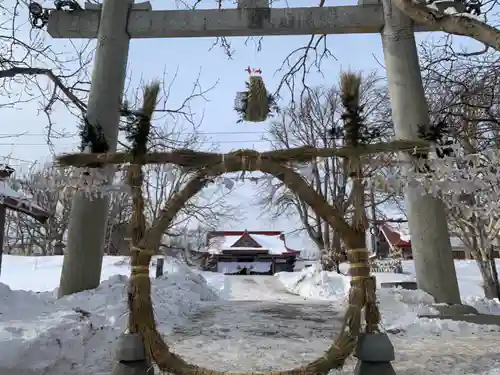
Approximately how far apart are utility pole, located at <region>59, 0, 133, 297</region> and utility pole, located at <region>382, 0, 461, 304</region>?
411cm

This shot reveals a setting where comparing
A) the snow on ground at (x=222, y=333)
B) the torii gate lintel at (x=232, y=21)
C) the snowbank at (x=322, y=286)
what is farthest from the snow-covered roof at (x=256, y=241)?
the torii gate lintel at (x=232, y=21)

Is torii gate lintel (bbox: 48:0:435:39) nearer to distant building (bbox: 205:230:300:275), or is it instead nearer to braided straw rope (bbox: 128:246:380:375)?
braided straw rope (bbox: 128:246:380:375)

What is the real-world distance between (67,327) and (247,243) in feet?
79.8

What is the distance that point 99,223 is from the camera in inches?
251

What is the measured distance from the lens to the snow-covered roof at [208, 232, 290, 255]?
27.6 meters

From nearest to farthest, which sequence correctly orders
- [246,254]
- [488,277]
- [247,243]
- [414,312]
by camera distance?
[414,312] < [488,277] < [246,254] < [247,243]

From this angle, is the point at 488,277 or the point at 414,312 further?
the point at 488,277

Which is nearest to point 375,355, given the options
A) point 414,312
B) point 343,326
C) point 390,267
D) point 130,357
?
point 343,326

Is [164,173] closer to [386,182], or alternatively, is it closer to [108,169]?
[108,169]

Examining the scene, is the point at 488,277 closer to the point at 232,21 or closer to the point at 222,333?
the point at 232,21

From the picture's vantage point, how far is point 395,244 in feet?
97.8

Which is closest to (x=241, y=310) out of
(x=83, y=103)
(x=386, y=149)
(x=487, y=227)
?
(x=83, y=103)

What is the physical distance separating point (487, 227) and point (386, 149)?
419 inches

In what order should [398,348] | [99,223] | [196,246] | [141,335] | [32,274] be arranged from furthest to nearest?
[196,246] → [32,274] → [99,223] → [398,348] → [141,335]
